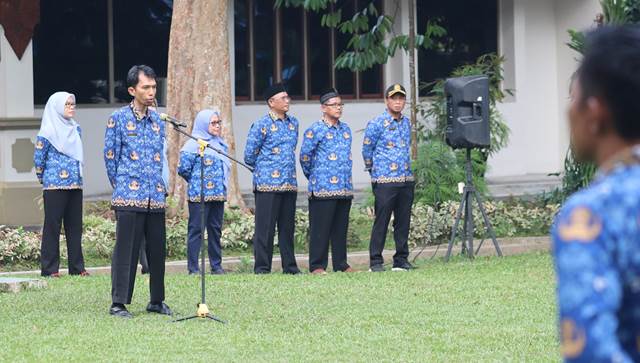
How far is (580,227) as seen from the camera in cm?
294

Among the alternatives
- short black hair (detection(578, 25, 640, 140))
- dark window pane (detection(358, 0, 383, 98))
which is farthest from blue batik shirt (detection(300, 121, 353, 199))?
short black hair (detection(578, 25, 640, 140))

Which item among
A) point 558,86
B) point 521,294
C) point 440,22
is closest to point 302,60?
point 440,22

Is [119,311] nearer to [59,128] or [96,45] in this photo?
[59,128]

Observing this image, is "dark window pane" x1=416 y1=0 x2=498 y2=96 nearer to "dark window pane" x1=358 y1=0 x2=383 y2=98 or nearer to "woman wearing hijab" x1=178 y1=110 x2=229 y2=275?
"dark window pane" x1=358 y1=0 x2=383 y2=98

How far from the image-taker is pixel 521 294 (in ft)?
37.6

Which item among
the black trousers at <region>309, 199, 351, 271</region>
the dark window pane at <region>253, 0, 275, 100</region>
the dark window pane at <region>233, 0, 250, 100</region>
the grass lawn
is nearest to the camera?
the grass lawn

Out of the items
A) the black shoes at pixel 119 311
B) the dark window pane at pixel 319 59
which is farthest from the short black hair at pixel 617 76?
the dark window pane at pixel 319 59

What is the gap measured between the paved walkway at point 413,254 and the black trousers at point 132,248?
4197mm

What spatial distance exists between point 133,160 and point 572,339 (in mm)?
7508

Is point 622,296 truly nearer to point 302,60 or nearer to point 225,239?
point 225,239

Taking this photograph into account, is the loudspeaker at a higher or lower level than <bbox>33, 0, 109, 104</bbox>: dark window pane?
lower

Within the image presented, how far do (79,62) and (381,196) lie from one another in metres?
8.56

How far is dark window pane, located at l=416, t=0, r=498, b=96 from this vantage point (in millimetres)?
24109

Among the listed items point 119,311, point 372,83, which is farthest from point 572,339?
point 372,83
